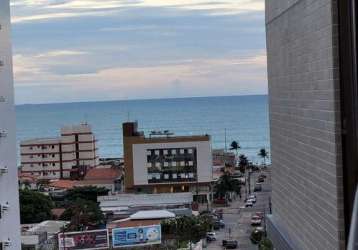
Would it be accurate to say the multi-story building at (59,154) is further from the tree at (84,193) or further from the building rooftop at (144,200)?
the building rooftop at (144,200)

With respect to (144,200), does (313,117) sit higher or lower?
higher

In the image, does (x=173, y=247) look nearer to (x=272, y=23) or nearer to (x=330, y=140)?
(x=272, y=23)

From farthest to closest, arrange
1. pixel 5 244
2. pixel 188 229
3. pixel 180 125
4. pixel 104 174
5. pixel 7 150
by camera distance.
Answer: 1. pixel 180 125
2. pixel 104 174
3. pixel 188 229
4. pixel 7 150
5. pixel 5 244

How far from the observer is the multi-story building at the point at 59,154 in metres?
49.1

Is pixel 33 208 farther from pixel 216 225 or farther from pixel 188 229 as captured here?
pixel 188 229

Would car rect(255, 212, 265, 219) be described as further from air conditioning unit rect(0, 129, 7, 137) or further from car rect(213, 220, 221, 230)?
air conditioning unit rect(0, 129, 7, 137)

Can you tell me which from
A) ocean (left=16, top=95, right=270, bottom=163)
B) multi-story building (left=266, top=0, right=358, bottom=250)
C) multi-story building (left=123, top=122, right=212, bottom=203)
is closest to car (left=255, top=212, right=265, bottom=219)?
multi-story building (left=123, top=122, right=212, bottom=203)

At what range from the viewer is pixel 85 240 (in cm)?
2156

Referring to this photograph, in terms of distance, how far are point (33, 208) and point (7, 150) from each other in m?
16.2

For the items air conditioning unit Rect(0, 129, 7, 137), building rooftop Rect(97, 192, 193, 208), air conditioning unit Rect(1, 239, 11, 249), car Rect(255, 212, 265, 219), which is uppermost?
air conditioning unit Rect(0, 129, 7, 137)

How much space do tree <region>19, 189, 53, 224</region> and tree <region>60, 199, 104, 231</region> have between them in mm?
992

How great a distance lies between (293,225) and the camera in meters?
10.4

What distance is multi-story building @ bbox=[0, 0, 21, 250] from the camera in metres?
12.1

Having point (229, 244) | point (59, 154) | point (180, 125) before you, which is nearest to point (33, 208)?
point (229, 244)
